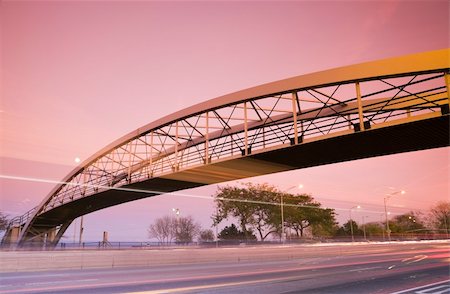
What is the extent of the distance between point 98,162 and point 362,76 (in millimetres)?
29689

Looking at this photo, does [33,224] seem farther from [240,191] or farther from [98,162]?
[240,191]

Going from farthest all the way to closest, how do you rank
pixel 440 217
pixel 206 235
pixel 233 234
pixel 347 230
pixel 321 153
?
pixel 440 217 < pixel 206 235 < pixel 347 230 < pixel 233 234 < pixel 321 153

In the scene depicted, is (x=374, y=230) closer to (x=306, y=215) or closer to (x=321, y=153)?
(x=306, y=215)

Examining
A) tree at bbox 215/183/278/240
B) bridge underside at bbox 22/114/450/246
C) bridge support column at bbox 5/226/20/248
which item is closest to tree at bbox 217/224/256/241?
tree at bbox 215/183/278/240

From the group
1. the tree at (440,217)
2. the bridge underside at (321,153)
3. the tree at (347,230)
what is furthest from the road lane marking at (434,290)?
the tree at (440,217)

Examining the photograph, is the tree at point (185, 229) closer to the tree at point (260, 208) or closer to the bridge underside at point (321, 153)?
the tree at point (260, 208)

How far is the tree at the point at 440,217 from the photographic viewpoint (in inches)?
4095

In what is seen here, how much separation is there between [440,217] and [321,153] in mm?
108251

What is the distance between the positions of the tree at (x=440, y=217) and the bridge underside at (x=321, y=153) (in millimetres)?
98921

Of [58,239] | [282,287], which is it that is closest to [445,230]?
[58,239]

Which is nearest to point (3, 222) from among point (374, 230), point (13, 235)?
point (13, 235)

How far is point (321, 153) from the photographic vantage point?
1920 centimetres

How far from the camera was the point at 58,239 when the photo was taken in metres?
50.4

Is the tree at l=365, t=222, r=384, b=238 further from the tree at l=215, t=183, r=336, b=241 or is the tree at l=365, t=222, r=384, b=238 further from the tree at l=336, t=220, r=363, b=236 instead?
the tree at l=215, t=183, r=336, b=241
